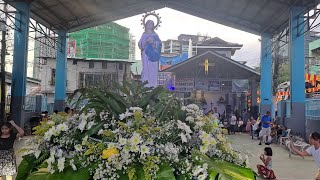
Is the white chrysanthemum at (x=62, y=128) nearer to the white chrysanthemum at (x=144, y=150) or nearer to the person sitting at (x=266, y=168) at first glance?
the white chrysanthemum at (x=144, y=150)

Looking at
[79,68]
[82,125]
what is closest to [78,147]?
[82,125]

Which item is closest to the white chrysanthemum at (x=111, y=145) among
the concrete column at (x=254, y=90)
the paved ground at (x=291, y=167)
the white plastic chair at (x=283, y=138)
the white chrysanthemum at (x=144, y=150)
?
the white chrysanthemum at (x=144, y=150)

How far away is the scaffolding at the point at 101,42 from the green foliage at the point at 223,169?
36136 mm

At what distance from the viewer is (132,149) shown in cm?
164

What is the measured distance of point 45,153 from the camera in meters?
1.82

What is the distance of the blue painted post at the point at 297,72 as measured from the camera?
1348cm

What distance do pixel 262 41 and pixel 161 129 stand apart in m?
18.3

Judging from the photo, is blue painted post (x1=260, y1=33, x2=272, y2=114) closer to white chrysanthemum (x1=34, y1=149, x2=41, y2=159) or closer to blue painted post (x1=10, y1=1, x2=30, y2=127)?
blue painted post (x1=10, y1=1, x2=30, y2=127)

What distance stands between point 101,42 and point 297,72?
87.1 ft

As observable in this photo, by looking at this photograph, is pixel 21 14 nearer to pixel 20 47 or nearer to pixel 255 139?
pixel 20 47

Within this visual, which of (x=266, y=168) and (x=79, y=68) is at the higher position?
(x=79, y=68)

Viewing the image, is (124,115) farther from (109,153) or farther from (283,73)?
(283,73)

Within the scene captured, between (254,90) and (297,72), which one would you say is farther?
(254,90)

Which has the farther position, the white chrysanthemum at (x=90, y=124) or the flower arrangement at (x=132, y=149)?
the white chrysanthemum at (x=90, y=124)
